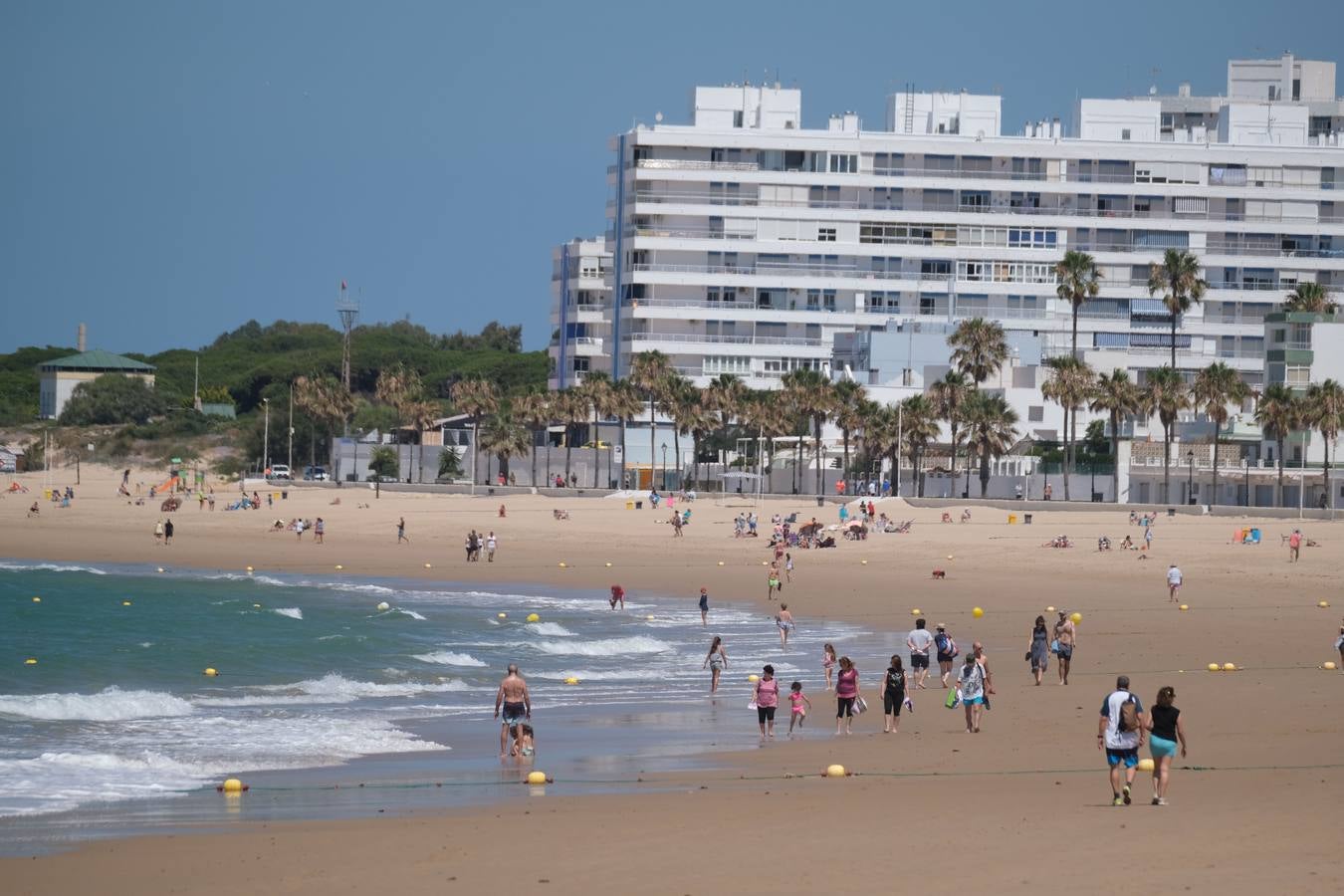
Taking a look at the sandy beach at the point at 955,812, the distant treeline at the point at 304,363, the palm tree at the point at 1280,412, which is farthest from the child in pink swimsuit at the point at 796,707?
the distant treeline at the point at 304,363

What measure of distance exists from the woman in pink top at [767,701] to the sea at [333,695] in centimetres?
26

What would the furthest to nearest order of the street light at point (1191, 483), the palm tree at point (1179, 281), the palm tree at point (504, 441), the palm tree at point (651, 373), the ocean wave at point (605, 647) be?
1. the palm tree at point (504, 441)
2. the palm tree at point (651, 373)
3. the palm tree at point (1179, 281)
4. the street light at point (1191, 483)
5. the ocean wave at point (605, 647)

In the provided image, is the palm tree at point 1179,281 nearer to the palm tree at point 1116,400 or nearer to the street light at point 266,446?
the palm tree at point 1116,400

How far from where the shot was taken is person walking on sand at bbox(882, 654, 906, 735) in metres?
22.2

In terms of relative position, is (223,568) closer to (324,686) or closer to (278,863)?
(324,686)

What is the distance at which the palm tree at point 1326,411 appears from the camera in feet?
230

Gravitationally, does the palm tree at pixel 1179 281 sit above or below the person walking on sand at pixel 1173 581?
above

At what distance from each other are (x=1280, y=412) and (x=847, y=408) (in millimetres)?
21766

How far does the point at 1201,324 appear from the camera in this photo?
117125 mm

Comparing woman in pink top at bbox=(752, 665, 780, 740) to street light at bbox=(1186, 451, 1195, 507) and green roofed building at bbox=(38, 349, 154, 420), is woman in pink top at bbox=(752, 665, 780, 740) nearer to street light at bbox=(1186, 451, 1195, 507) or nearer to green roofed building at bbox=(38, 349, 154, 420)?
street light at bbox=(1186, 451, 1195, 507)

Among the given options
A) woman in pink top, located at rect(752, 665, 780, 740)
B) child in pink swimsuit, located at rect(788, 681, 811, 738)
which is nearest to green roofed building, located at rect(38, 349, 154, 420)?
child in pink swimsuit, located at rect(788, 681, 811, 738)

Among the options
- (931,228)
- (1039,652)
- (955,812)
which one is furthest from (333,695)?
(931,228)

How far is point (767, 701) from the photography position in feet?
73.3

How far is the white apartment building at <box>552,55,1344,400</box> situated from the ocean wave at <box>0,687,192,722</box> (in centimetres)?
8609
